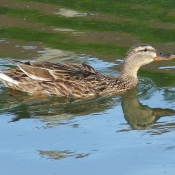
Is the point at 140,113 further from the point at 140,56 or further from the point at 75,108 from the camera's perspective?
the point at 140,56

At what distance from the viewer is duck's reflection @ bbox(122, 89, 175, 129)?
10.6 m

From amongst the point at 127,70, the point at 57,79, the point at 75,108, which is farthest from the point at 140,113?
the point at 57,79

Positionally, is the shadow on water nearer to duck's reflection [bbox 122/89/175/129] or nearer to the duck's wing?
duck's reflection [bbox 122/89/175/129]

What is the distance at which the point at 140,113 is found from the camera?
36.2 feet

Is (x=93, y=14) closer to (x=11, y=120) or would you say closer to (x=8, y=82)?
(x=8, y=82)

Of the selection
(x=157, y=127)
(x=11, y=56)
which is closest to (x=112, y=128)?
(x=157, y=127)

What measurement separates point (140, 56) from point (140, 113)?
143 centimetres

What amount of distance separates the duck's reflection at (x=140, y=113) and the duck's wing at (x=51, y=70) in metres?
0.85

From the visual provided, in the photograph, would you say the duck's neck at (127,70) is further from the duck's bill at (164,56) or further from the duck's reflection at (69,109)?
the duck's reflection at (69,109)

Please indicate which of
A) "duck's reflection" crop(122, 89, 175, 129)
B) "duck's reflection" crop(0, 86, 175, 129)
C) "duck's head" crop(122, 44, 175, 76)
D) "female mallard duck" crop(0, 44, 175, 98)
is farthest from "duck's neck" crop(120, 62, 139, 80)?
"duck's reflection" crop(122, 89, 175, 129)

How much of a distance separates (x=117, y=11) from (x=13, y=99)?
4.50 m

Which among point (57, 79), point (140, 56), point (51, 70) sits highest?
point (140, 56)

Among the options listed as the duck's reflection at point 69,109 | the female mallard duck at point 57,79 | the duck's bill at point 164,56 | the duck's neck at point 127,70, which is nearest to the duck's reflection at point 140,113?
the duck's reflection at point 69,109

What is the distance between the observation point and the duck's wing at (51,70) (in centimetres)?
1175
